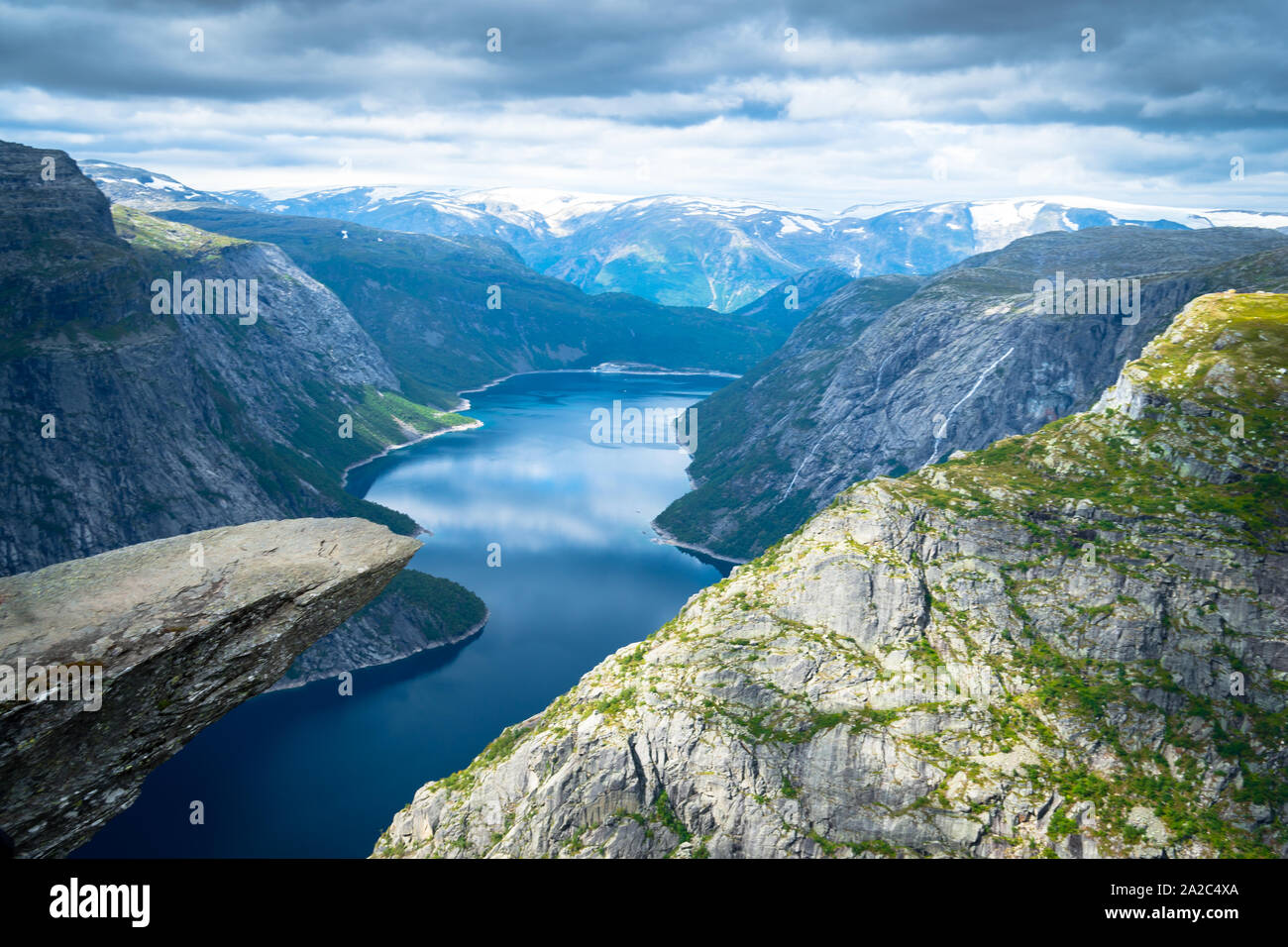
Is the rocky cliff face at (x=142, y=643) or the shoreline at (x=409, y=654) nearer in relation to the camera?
the rocky cliff face at (x=142, y=643)

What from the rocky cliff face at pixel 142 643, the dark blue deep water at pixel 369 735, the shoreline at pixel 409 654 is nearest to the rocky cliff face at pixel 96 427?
the shoreline at pixel 409 654

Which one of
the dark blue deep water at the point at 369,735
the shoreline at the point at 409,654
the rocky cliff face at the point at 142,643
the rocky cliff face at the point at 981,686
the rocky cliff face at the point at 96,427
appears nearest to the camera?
the rocky cliff face at the point at 142,643

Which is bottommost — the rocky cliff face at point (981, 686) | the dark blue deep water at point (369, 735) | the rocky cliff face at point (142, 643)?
the dark blue deep water at point (369, 735)

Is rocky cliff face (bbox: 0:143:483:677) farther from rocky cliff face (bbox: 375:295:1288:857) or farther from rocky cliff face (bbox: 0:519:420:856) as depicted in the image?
rocky cliff face (bbox: 0:519:420:856)

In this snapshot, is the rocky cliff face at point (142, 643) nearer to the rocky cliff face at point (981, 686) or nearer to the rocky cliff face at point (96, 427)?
the rocky cliff face at point (981, 686)

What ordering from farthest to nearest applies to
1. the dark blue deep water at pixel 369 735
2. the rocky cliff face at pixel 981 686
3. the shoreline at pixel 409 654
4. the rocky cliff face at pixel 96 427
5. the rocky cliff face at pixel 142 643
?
the rocky cliff face at pixel 96 427, the shoreline at pixel 409 654, the dark blue deep water at pixel 369 735, the rocky cliff face at pixel 981 686, the rocky cliff face at pixel 142 643

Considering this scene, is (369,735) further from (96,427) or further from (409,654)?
(96,427)
